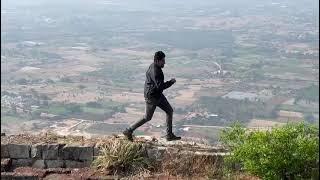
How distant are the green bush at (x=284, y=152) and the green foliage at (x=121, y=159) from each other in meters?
2.03

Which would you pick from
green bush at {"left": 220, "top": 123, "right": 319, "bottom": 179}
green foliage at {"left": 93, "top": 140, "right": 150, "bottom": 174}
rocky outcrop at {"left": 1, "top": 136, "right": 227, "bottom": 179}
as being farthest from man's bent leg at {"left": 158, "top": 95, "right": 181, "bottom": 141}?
green bush at {"left": 220, "top": 123, "right": 319, "bottom": 179}

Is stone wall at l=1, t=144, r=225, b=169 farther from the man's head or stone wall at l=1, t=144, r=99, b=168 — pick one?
the man's head

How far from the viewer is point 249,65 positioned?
57.4 metres

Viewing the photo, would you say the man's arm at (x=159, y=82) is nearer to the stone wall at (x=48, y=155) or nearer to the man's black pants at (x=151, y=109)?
the man's black pants at (x=151, y=109)

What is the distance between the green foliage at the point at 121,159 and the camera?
934 centimetres

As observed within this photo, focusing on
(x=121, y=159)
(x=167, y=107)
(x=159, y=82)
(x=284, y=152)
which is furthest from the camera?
(x=167, y=107)

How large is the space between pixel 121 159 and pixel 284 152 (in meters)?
2.86

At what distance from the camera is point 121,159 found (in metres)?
9.32

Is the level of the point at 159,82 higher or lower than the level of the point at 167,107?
higher

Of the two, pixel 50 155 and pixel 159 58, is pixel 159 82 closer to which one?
pixel 159 58

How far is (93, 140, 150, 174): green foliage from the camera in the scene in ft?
30.6

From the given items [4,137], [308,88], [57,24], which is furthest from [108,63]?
[4,137]

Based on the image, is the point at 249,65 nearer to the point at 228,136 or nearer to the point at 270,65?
the point at 270,65

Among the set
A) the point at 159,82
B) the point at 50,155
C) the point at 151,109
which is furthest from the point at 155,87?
the point at 50,155
